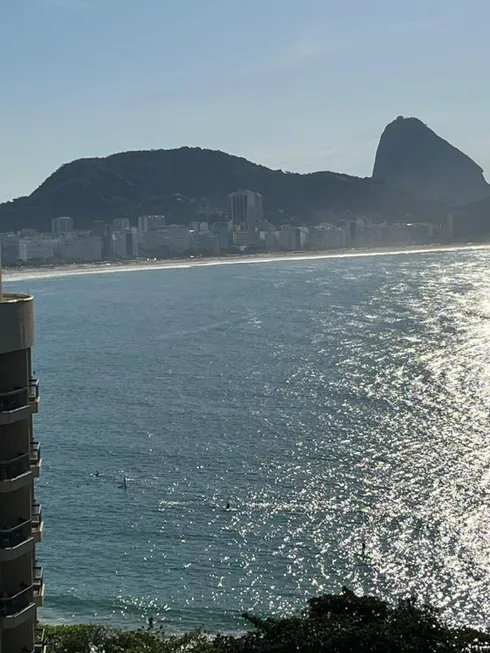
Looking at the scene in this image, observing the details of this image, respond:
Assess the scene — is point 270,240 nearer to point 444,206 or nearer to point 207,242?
point 207,242

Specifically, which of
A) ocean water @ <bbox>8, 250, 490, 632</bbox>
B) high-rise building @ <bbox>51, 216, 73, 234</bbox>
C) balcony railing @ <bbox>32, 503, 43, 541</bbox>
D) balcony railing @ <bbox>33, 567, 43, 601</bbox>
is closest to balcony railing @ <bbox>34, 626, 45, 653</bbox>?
balcony railing @ <bbox>33, 567, 43, 601</bbox>

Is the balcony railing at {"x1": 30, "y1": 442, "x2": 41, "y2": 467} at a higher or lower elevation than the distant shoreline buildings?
lower

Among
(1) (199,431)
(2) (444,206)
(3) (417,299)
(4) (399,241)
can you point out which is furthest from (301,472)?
(2) (444,206)

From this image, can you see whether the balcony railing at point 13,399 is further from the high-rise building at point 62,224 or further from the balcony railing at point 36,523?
the high-rise building at point 62,224

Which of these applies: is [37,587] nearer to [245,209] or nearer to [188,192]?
[245,209]

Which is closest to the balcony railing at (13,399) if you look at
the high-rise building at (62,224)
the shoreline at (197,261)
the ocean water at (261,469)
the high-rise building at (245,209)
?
the ocean water at (261,469)

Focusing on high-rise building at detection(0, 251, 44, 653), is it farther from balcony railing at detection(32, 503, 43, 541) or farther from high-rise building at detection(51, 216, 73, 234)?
high-rise building at detection(51, 216, 73, 234)

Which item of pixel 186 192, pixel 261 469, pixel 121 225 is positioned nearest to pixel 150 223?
pixel 121 225
